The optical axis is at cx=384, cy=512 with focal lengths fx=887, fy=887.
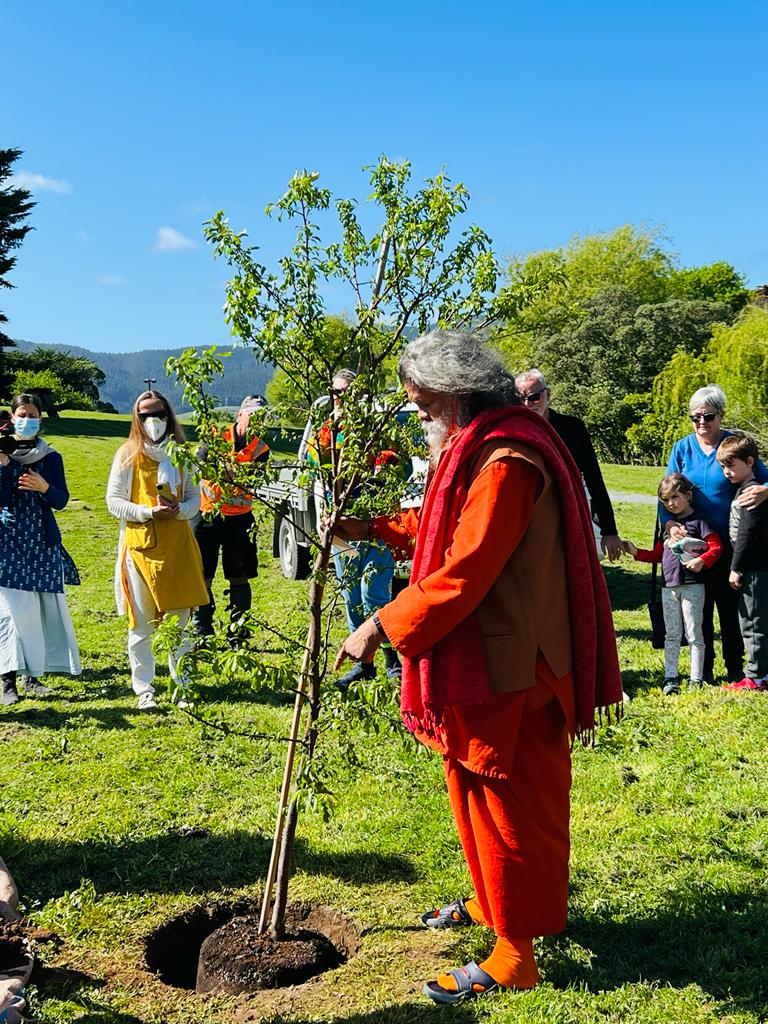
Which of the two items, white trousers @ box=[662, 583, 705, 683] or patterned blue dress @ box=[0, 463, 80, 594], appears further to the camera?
patterned blue dress @ box=[0, 463, 80, 594]

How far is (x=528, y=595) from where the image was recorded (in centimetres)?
309

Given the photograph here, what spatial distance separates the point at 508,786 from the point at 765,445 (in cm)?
2472

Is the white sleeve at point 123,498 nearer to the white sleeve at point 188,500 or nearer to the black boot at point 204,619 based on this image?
the white sleeve at point 188,500

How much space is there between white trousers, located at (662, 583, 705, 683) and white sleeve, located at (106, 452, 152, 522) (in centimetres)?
401

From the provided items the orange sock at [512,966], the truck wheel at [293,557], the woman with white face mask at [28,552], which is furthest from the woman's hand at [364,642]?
the truck wheel at [293,557]

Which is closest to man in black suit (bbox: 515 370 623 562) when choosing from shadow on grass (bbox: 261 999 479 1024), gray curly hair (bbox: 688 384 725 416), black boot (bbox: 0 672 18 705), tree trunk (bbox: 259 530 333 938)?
gray curly hair (bbox: 688 384 725 416)

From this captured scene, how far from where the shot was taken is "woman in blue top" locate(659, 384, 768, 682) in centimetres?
672

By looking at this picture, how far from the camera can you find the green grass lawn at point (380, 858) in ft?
10.8

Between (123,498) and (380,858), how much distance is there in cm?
350

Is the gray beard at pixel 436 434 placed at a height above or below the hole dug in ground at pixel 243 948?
above

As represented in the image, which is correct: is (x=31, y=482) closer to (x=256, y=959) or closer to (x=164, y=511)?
(x=164, y=511)

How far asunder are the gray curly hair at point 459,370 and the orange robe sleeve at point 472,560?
0.96ft

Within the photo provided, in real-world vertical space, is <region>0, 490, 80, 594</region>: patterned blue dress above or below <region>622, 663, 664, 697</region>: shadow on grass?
above

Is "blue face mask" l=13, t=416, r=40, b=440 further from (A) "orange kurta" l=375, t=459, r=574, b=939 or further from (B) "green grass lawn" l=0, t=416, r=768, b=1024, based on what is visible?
(A) "orange kurta" l=375, t=459, r=574, b=939
